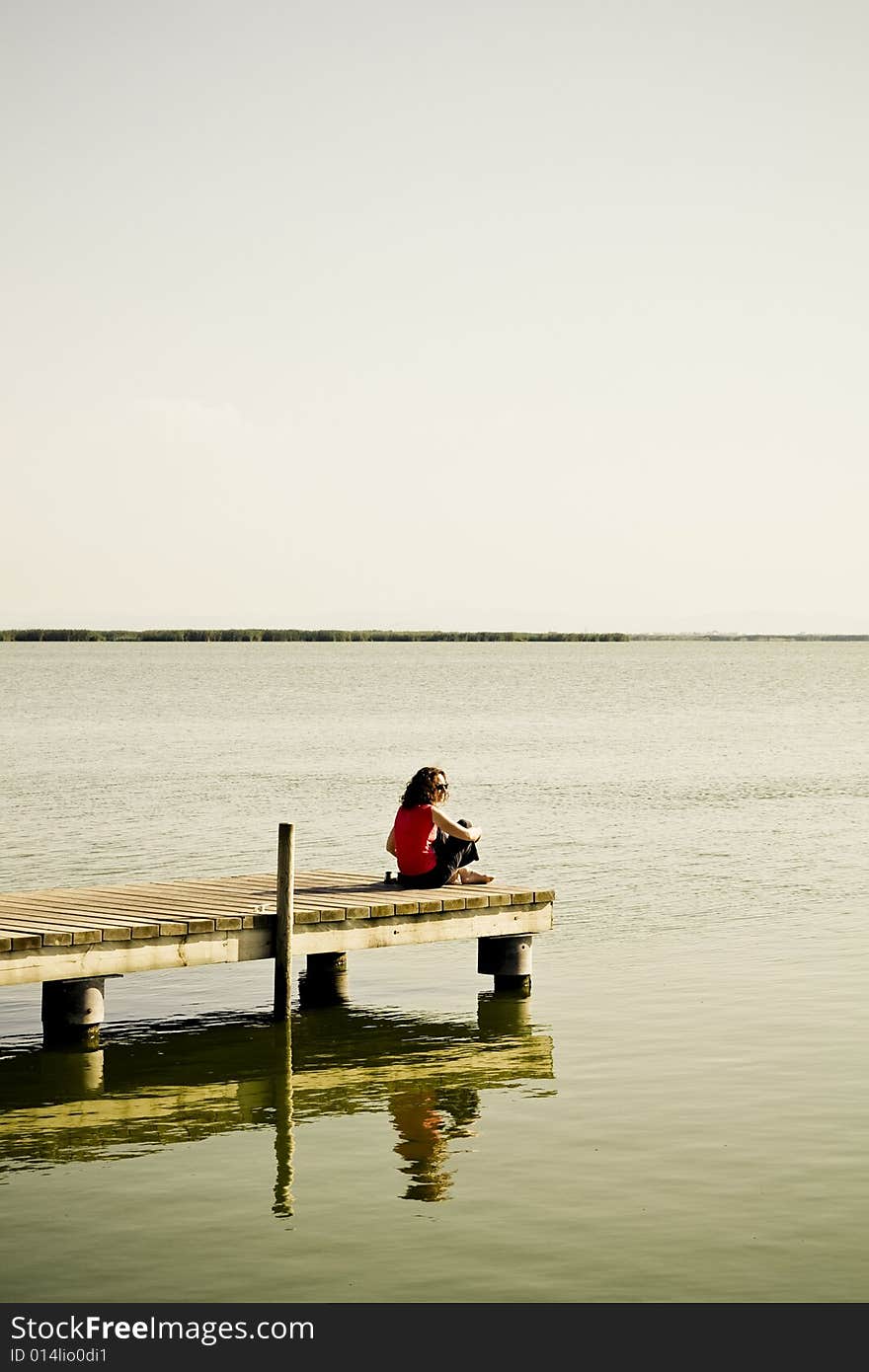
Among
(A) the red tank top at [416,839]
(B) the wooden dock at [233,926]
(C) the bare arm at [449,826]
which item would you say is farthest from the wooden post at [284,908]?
(C) the bare arm at [449,826]

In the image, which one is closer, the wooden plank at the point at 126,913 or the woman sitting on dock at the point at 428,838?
the wooden plank at the point at 126,913

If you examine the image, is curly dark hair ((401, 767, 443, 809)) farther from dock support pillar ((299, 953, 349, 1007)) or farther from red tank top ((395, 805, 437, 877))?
dock support pillar ((299, 953, 349, 1007))

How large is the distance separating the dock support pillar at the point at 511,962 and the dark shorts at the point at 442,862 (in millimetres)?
855

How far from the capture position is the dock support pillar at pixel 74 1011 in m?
14.6

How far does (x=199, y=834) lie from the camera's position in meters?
29.4

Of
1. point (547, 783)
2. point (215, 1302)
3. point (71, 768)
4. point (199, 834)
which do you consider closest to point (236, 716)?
point (71, 768)

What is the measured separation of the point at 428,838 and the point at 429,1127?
4.53m

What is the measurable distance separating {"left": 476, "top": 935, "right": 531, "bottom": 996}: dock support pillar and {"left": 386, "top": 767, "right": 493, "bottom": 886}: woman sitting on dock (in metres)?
0.82

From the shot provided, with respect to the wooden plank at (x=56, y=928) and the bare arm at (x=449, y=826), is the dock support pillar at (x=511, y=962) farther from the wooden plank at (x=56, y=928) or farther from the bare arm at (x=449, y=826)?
the wooden plank at (x=56, y=928)

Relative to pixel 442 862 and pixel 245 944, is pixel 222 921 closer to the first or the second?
pixel 245 944

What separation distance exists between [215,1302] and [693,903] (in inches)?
572

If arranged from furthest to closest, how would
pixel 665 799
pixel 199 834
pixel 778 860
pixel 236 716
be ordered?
1. pixel 236 716
2. pixel 665 799
3. pixel 199 834
4. pixel 778 860

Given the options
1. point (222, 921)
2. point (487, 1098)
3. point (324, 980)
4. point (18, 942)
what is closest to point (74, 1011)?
point (18, 942)
